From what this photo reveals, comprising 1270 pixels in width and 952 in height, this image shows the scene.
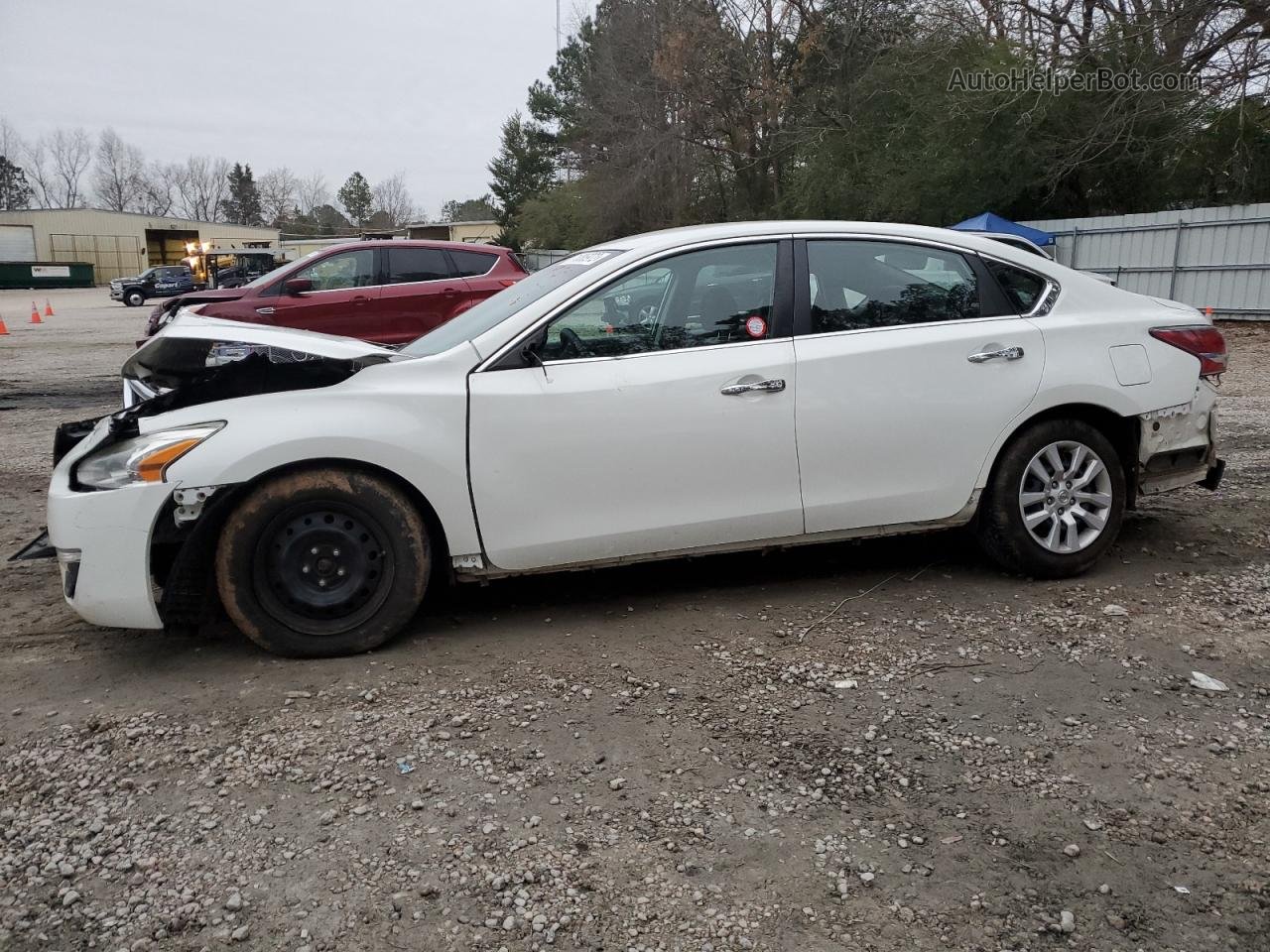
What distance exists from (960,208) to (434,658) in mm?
24469

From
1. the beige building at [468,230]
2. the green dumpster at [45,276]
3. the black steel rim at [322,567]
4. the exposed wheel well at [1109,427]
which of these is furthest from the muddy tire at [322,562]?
the green dumpster at [45,276]

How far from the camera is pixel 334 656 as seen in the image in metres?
4.05

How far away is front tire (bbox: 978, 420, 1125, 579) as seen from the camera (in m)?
4.61

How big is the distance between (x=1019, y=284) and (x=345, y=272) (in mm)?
8467

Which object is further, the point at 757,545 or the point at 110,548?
the point at 757,545

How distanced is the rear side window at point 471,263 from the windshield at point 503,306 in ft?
22.9

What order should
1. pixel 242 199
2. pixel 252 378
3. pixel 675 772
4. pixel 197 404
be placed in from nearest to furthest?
pixel 675 772, pixel 197 404, pixel 252 378, pixel 242 199

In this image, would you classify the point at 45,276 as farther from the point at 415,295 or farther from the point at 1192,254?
the point at 1192,254

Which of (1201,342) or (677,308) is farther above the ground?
(677,308)

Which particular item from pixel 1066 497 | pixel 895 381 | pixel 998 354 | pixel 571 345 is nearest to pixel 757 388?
pixel 895 381

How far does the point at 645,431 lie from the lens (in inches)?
164

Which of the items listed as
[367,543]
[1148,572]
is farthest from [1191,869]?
[367,543]

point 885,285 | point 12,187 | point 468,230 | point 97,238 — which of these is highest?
point 12,187

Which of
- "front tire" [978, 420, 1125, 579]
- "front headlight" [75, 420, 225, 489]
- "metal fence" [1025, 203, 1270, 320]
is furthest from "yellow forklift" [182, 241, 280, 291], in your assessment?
"front tire" [978, 420, 1125, 579]
